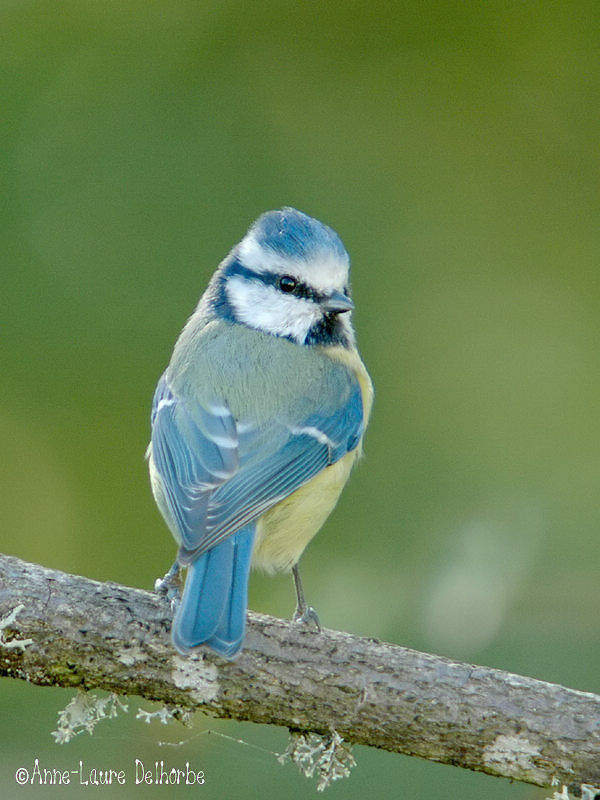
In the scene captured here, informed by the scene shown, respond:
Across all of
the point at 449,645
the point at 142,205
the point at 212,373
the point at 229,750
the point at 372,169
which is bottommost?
the point at 229,750

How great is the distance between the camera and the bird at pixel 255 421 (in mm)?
2158

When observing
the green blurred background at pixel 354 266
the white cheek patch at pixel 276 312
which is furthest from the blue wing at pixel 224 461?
the green blurred background at pixel 354 266

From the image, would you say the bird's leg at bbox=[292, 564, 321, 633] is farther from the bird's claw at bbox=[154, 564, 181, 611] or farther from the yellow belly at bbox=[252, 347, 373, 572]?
the bird's claw at bbox=[154, 564, 181, 611]

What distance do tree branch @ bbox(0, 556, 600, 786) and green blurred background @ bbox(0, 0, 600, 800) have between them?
63cm

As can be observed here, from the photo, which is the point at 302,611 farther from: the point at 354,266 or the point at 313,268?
the point at 354,266

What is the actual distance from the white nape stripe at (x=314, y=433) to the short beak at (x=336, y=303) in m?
0.31

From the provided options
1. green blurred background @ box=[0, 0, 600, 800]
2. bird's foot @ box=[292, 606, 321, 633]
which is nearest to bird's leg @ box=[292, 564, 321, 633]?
bird's foot @ box=[292, 606, 321, 633]

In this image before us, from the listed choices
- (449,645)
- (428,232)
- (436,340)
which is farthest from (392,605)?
(428,232)

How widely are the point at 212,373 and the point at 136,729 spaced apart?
0.94 m

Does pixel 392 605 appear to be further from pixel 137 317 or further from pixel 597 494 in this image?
Answer: pixel 137 317

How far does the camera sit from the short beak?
2.65m

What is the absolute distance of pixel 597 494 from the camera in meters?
3.13

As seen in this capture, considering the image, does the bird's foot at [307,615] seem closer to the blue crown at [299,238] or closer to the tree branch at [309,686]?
the tree branch at [309,686]

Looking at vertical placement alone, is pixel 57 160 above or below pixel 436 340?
above
